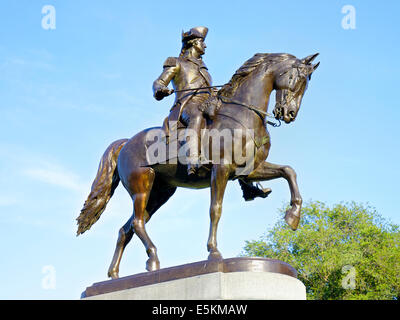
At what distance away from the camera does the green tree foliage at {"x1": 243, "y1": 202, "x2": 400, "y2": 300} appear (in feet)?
96.9

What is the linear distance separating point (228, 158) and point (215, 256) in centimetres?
157

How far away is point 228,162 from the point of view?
30.8 ft

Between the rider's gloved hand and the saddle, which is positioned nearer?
the saddle

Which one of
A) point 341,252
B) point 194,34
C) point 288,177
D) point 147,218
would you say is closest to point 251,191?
point 288,177

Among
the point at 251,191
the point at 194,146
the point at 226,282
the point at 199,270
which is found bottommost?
the point at 226,282

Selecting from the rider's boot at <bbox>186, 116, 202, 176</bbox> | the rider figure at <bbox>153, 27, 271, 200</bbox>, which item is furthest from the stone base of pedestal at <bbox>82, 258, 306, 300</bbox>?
the rider figure at <bbox>153, 27, 271, 200</bbox>

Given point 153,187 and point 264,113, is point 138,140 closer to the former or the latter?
point 153,187

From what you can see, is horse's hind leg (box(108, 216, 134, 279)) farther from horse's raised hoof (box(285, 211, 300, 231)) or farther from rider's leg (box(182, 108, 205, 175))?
horse's raised hoof (box(285, 211, 300, 231))

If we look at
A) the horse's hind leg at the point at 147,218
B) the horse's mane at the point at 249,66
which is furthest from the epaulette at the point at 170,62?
the horse's hind leg at the point at 147,218

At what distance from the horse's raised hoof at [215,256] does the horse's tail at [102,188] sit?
292 cm

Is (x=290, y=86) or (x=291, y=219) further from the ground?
(x=290, y=86)

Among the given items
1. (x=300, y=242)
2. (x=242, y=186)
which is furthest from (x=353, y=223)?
(x=242, y=186)

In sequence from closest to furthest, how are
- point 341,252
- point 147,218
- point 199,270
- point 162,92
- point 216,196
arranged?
point 199,270, point 216,196, point 162,92, point 147,218, point 341,252

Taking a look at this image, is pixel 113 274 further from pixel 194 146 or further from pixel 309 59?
pixel 309 59
